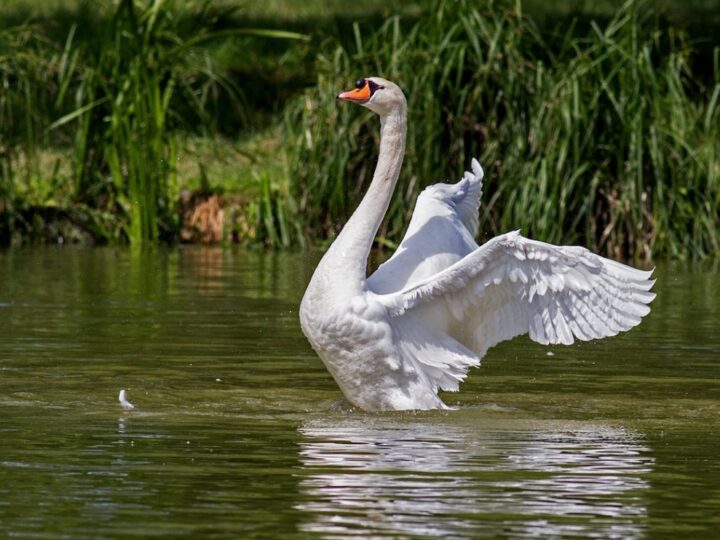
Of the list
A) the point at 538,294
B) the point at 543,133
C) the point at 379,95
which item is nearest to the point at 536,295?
the point at 538,294

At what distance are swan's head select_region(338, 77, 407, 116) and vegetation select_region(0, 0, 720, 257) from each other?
24.3ft

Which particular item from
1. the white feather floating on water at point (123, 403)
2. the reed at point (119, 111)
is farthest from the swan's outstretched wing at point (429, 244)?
the reed at point (119, 111)

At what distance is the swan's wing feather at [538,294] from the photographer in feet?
25.6

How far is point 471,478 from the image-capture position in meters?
6.12

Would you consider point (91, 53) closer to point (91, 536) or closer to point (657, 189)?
point (657, 189)

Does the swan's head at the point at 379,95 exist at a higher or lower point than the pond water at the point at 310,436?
higher

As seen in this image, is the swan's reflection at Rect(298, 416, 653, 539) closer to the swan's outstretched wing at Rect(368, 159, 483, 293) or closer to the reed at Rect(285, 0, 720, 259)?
the swan's outstretched wing at Rect(368, 159, 483, 293)

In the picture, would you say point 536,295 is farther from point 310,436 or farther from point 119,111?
point 119,111

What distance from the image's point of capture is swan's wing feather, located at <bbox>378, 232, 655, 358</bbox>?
7.80 metres

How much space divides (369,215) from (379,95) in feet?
2.16

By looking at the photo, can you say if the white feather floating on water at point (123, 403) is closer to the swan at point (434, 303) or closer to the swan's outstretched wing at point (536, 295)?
the swan at point (434, 303)

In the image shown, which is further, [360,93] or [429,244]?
[360,93]

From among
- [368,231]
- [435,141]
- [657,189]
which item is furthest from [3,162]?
[368,231]

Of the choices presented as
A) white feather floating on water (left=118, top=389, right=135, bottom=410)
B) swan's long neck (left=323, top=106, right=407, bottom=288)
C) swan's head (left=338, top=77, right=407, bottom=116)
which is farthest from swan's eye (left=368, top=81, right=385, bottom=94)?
white feather floating on water (left=118, top=389, right=135, bottom=410)
